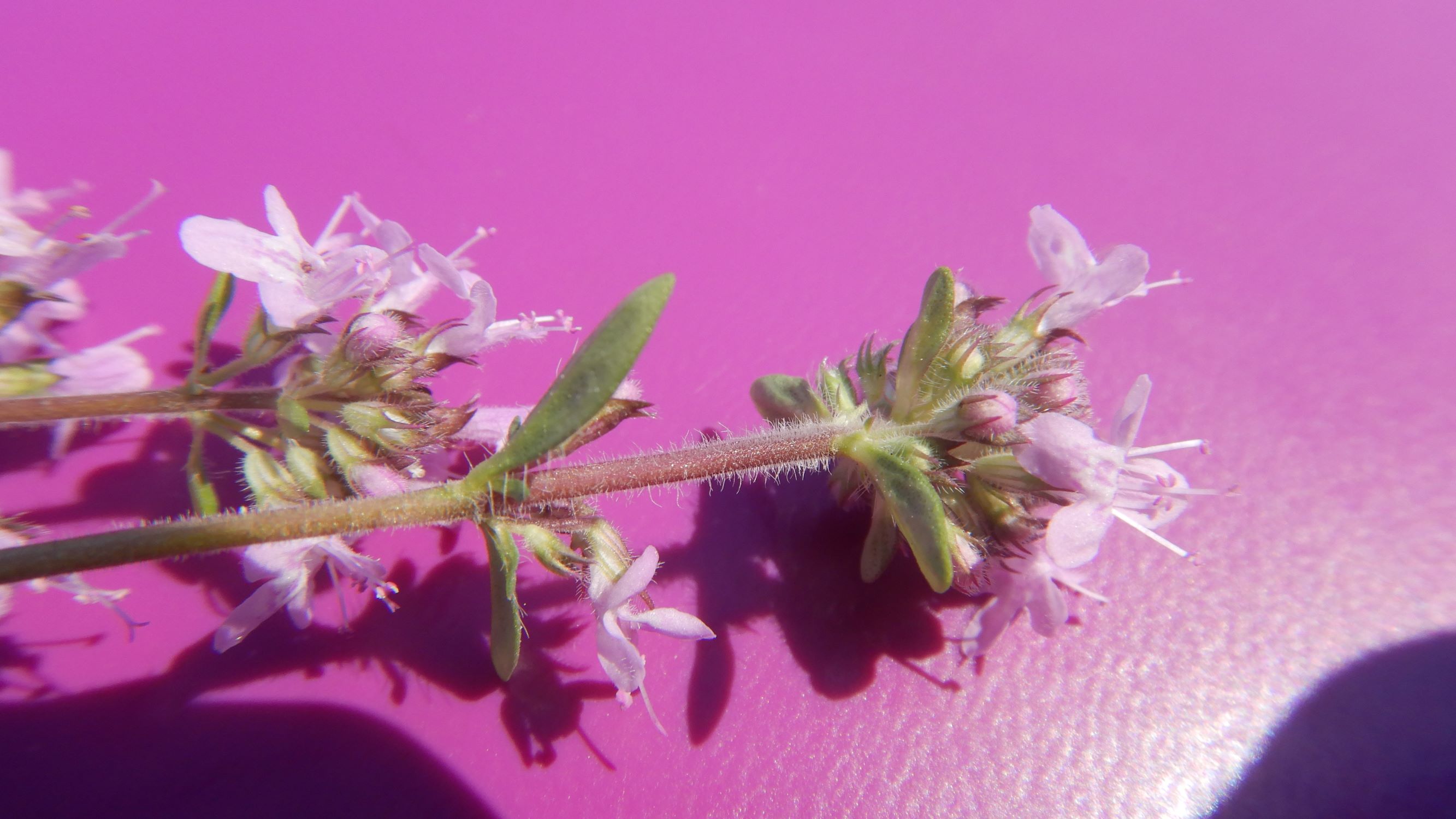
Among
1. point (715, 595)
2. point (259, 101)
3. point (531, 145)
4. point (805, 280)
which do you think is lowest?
point (715, 595)

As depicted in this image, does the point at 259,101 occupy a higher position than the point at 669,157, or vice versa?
the point at 259,101

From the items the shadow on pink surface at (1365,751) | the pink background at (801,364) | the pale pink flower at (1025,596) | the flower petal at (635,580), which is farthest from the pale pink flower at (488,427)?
the shadow on pink surface at (1365,751)

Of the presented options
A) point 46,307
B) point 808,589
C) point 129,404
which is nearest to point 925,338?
point 808,589

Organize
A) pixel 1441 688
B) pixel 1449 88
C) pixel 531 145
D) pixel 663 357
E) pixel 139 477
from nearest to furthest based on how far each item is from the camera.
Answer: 1. pixel 139 477
2. pixel 1441 688
3. pixel 663 357
4. pixel 531 145
5. pixel 1449 88

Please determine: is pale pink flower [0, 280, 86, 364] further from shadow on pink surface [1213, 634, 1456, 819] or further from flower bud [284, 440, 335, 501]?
shadow on pink surface [1213, 634, 1456, 819]

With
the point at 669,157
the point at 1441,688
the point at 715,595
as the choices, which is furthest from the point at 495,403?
the point at 1441,688

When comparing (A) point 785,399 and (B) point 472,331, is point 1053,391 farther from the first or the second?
(B) point 472,331

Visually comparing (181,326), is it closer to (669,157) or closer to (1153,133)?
(669,157)
